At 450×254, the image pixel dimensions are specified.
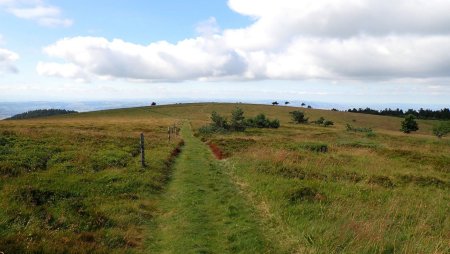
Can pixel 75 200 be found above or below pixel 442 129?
above

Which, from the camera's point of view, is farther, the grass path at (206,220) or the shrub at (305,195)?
the shrub at (305,195)

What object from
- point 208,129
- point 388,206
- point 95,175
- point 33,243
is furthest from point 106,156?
point 208,129

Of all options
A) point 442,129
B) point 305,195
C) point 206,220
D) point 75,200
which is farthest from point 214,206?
point 442,129

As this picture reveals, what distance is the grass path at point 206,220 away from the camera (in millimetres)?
9359

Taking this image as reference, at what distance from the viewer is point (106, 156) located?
21422mm

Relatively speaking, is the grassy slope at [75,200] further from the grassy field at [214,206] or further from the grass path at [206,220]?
the grass path at [206,220]

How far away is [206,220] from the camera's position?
1145 cm

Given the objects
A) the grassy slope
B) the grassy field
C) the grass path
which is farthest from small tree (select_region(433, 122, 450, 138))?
the grass path

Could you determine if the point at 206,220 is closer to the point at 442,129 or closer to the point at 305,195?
the point at 305,195

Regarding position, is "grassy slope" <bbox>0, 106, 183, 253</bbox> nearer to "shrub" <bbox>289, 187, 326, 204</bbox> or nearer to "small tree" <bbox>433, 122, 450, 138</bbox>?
"shrub" <bbox>289, 187, 326, 204</bbox>

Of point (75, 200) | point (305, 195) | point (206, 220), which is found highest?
point (75, 200)

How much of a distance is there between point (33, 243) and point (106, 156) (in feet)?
43.5

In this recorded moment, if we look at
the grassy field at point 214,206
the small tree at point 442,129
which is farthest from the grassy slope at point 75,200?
the small tree at point 442,129

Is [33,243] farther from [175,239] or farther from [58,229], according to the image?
[175,239]
